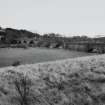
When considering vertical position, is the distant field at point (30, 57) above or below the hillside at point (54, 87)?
below

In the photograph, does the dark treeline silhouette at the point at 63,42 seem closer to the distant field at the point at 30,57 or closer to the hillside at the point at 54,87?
the distant field at the point at 30,57

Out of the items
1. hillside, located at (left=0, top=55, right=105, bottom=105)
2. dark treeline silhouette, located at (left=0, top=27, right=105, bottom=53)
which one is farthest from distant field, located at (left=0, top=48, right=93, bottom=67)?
hillside, located at (left=0, top=55, right=105, bottom=105)

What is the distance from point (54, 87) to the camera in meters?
5.04

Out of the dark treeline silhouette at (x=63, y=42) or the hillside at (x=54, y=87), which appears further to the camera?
the dark treeline silhouette at (x=63, y=42)

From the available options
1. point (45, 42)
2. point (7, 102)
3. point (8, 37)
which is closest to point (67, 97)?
point (7, 102)

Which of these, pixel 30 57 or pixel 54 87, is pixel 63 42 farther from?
→ pixel 54 87

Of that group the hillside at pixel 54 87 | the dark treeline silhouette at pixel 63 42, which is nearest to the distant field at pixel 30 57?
the dark treeline silhouette at pixel 63 42

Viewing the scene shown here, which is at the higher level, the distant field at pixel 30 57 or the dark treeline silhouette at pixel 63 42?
the dark treeline silhouette at pixel 63 42

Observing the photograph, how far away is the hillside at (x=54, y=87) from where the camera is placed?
175 inches

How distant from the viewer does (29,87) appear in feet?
16.2

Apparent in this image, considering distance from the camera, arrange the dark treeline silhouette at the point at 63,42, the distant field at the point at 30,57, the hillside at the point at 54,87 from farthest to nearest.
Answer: the dark treeline silhouette at the point at 63,42, the distant field at the point at 30,57, the hillside at the point at 54,87

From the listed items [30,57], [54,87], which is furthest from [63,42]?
[54,87]

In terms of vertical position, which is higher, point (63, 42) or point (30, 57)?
point (63, 42)

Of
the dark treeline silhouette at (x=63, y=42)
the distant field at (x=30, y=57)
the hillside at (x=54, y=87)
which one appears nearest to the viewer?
the hillside at (x=54, y=87)
